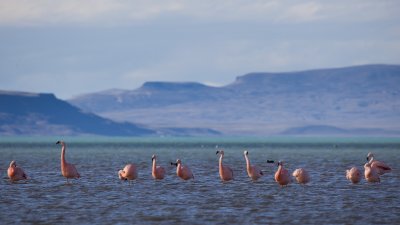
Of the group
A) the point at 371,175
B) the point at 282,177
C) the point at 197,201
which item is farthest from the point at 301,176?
the point at 197,201

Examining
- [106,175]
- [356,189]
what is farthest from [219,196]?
[106,175]

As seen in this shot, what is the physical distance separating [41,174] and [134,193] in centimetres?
1297

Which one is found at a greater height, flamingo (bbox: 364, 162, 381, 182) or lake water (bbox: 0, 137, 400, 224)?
flamingo (bbox: 364, 162, 381, 182)

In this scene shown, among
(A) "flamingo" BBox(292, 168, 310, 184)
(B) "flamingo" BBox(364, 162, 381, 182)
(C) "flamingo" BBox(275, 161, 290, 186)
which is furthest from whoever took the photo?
(B) "flamingo" BBox(364, 162, 381, 182)

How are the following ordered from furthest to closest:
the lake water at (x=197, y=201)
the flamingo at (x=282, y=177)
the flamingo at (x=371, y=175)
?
the flamingo at (x=371, y=175) → the flamingo at (x=282, y=177) → the lake water at (x=197, y=201)

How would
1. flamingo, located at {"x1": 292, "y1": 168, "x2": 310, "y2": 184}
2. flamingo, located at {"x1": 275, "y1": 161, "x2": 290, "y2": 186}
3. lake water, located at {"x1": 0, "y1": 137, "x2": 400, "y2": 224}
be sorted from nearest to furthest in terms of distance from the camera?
lake water, located at {"x1": 0, "y1": 137, "x2": 400, "y2": 224}, flamingo, located at {"x1": 275, "y1": 161, "x2": 290, "y2": 186}, flamingo, located at {"x1": 292, "y1": 168, "x2": 310, "y2": 184}

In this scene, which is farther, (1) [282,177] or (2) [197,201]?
(1) [282,177]

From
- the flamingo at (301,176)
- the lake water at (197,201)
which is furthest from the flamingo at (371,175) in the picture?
the flamingo at (301,176)

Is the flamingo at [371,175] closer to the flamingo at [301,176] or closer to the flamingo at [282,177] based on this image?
the flamingo at [301,176]

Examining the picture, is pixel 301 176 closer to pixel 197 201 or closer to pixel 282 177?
pixel 282 177

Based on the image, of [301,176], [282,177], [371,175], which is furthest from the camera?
[371,175]

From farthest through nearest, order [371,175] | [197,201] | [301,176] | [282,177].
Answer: [371,175], [301,176], [282,177], [197,201]

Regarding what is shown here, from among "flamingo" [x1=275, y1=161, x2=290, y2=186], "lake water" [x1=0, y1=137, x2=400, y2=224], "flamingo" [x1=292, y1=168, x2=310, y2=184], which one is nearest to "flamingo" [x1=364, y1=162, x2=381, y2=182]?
"lake water" [x1=0, y1=137, x2=400, y2=224]

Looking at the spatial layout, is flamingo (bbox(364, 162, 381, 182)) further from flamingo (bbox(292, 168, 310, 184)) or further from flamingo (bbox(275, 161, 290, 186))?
flamingo (bbox(275, 161, 290, 186))
